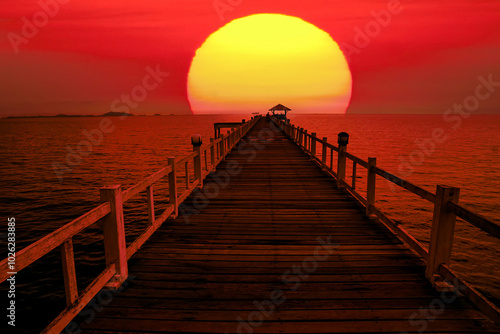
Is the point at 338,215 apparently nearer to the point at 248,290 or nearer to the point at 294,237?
the point at 294,237

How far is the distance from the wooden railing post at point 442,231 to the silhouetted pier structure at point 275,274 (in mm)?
12

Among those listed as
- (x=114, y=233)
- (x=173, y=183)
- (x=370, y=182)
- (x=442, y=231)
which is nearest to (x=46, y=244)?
(x=114, y=233)

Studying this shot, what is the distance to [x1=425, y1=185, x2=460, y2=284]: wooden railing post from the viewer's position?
3506 millimetres

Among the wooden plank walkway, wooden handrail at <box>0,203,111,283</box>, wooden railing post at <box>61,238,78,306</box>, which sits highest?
wooden handrail at <box>0,203,111,283</box>

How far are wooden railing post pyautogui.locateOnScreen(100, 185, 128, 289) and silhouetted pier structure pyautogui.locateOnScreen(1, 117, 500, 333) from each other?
1 cm

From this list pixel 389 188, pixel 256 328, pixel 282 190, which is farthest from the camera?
pixel 389 188

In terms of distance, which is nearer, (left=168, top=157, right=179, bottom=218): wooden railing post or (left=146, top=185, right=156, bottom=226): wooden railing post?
(left=146, top=185, right=156, bottom=226): wooden railing post

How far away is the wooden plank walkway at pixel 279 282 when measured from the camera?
10.3 ft

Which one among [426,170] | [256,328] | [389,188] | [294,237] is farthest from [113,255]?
[426,170]

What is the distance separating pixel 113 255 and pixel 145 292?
63 centimetres

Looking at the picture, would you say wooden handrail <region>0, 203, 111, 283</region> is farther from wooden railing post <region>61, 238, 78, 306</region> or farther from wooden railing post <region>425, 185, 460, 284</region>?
wooden railing post <region>425, 185, 460, 284</region>

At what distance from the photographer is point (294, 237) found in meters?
5.36

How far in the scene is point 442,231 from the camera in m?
3.59

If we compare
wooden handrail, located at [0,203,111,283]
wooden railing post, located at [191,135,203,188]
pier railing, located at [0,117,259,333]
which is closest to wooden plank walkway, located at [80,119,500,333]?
pier railing, located at [0,117,259,333]
